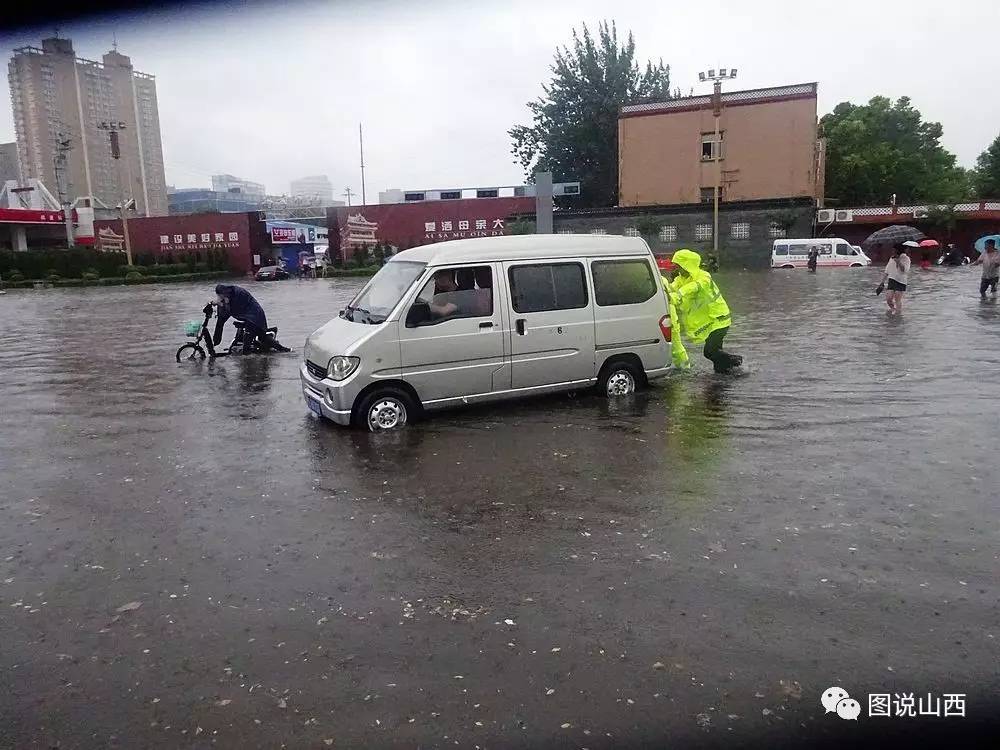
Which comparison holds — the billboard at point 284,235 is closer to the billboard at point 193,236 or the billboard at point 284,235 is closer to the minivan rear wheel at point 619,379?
the billboard at point 193,236

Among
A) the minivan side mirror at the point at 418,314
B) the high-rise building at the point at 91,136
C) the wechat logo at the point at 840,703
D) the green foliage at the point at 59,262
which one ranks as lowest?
the wechat logo at the point at 840,703

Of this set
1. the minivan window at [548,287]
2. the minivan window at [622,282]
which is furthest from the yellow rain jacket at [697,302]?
the minivan window at [548,287]

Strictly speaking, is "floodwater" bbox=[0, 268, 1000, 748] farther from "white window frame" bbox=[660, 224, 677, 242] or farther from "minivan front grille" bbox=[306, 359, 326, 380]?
"white window frame" bbox=[660, 224, 677, 242]

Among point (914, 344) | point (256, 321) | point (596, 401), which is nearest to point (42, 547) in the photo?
point (596, 401)

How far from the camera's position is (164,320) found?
859 inches

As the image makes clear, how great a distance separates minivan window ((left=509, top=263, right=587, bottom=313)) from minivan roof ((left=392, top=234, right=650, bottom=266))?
14 centimetres

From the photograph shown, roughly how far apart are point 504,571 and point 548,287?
443 cm

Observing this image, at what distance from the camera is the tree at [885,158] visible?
5484cm

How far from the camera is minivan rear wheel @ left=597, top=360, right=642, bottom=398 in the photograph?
8.90 metres

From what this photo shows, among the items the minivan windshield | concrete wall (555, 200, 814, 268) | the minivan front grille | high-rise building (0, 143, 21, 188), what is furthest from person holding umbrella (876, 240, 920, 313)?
high-rise building (0, 143, 21, 188)

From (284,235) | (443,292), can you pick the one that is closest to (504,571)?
(443,292)

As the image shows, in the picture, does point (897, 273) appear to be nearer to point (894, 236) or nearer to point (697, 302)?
point (894, 236)

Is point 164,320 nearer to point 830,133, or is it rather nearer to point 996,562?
point 996,562

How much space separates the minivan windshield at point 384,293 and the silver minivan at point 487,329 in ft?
0.06
